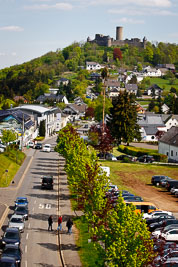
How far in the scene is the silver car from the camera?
33213mm

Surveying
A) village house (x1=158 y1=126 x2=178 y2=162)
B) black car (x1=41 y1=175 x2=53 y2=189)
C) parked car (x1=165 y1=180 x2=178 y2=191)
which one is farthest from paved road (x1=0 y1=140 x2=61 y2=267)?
village house (x1=158 y1=126 x2=178 y2=162)

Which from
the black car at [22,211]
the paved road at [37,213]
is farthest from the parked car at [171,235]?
the black car at [22,211]

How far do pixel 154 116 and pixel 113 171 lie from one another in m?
54.6

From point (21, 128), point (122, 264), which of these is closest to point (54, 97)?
point (21, 128)

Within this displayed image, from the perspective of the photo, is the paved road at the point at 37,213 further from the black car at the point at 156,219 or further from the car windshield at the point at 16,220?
the black car at the point at 156,219

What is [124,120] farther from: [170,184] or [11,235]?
[11,235]

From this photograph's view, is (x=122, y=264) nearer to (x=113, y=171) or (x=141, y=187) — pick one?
(x=141, y=187)

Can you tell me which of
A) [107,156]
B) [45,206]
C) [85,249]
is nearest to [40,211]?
[45,206]

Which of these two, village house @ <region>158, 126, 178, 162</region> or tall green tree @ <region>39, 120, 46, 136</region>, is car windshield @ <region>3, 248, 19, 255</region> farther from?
tall green tree @ <region>39, 120, 46, 136</region>

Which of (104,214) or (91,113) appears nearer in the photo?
(104,214)

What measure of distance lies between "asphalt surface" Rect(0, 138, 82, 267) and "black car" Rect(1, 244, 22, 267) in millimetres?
949

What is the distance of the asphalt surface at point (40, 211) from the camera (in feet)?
93.6

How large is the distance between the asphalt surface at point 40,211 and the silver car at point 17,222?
0.58 meters

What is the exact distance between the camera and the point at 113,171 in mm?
66500
